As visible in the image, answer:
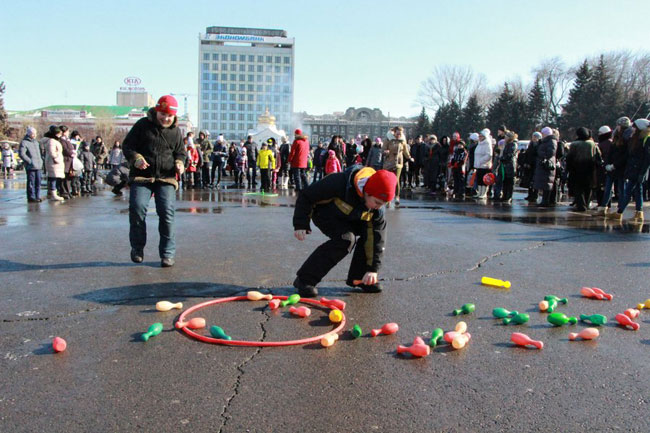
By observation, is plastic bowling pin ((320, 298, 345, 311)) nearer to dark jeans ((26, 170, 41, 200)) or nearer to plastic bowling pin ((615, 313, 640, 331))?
plastic bowling pin ((615, 313, 640, 331))

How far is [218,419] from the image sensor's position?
2588mm

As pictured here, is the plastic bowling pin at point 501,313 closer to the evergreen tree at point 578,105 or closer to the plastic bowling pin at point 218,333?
the plastic bowling pin at point 218,333

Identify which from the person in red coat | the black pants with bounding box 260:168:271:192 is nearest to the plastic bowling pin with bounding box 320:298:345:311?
the person in red coat

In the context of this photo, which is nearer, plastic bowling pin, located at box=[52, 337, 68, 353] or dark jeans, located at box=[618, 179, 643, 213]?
plastic bowling pin, located at box=[52, 337, 68, 353]

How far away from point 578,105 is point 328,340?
193 feet

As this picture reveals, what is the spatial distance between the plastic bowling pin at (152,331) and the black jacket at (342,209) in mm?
1406

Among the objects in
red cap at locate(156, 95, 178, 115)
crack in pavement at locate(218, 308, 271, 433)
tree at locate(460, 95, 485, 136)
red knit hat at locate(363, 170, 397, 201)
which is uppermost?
tree at locate(460, 95, 485, 136)

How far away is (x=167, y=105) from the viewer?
5805mm

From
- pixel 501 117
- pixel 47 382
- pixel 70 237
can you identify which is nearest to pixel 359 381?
pixel 47 382

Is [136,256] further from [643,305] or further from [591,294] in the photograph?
[643,305]

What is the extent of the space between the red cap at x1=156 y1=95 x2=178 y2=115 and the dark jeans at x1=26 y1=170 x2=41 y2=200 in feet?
30.9

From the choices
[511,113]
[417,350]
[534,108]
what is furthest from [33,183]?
[534,108]

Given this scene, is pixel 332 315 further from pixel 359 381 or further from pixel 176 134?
pixel 176 134

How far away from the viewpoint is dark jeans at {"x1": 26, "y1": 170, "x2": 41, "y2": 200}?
13.6 meters
